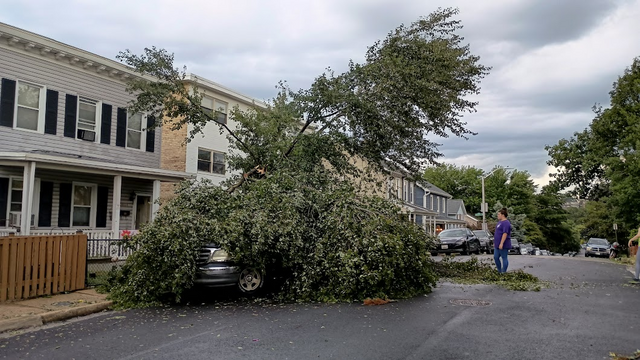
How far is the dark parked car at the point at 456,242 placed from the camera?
25.1m

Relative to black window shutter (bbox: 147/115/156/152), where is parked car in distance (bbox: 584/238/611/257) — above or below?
below

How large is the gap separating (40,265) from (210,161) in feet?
50.1

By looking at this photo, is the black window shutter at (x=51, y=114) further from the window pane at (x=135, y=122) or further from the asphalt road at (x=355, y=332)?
the asphalt road at (x=355, y=332)

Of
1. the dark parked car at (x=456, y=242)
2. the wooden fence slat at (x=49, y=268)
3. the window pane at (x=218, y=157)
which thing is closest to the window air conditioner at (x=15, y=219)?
the wooden fence slat at (x=49, y=268)

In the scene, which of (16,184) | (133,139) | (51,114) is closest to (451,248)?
(133,139)

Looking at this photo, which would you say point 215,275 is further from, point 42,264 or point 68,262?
point 42,264

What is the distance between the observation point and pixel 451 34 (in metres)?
15.3

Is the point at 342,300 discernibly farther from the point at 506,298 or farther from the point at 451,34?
the point at 451,34

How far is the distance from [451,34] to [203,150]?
1320cm

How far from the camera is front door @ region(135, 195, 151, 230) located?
2016 centimetres

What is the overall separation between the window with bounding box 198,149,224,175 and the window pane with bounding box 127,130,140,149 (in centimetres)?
423

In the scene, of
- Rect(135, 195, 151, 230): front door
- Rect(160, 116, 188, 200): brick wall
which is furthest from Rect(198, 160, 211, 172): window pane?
Rect(135, 195, 151, 230): front door

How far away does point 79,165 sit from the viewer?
50.1 feet

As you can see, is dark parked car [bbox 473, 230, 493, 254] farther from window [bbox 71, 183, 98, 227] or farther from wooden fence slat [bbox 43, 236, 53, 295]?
wooden fence slat [bbox 43, 236, 53, 295]
